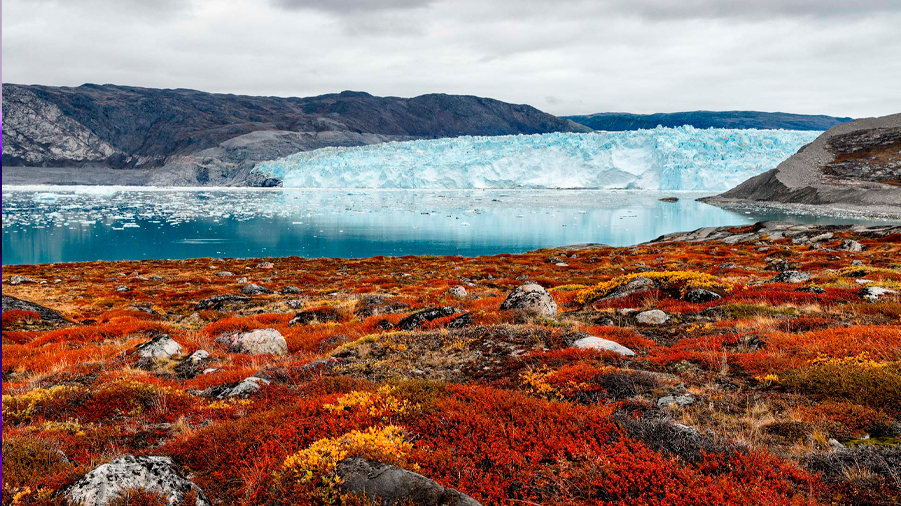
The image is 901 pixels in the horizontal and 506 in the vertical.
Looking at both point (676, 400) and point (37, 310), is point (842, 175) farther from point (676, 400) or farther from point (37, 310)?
point (37, 310)

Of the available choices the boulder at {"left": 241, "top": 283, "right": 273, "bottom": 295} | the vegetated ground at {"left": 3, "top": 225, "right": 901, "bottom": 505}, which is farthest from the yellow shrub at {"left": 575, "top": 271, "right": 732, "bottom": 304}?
the boulder at {"left": 241, "top": 283, "right": 273, "bottom": 295}

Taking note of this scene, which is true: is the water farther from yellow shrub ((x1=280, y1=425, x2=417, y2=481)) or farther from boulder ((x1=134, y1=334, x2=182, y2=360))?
yellow shrub ((x1=280, y1=425, x2=417, y2=481))

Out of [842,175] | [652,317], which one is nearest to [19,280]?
[652,317]

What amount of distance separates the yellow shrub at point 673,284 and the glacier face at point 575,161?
145 meters

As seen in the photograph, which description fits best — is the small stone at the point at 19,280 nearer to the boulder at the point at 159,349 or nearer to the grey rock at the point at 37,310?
the grey rock at the point at 37,310

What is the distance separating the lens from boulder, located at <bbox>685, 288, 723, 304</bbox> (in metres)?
16.3

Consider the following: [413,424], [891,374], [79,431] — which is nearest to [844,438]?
[891,374]

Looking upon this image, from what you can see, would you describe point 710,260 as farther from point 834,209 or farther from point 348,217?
point 834,209

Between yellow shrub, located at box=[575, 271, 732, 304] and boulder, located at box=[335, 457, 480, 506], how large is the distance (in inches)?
540

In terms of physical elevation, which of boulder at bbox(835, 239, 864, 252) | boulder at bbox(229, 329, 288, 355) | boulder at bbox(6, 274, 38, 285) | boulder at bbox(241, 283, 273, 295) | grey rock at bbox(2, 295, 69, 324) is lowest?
boulder at bbox(6, 274, 38, 285)

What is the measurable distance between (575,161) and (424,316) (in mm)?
157400

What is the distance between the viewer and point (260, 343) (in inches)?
611

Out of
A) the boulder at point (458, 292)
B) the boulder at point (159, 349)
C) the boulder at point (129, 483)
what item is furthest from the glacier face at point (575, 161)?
the boulder at point (129, 483)

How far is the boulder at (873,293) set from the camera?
562 inches
